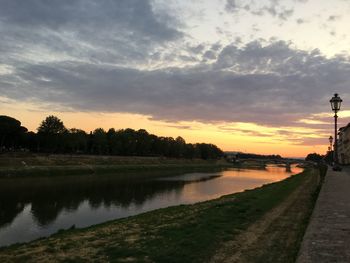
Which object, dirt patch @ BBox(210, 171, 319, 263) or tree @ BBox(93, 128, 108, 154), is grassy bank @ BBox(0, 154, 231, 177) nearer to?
tree @ BBox(93, 128, 108, 154)

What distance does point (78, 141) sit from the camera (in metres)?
120

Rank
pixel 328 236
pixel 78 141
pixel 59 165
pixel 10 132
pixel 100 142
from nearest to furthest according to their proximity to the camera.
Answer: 1. pixel 328 236
2. pixel 59 165
3. pixel 10 132
4. pixel 78 141
5. pixel 100 142

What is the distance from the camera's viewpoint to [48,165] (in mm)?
77875

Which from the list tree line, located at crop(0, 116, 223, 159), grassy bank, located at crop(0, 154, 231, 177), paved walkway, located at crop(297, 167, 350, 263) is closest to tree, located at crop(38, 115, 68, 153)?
tree line, located at crop(0, 116, 223, 159)

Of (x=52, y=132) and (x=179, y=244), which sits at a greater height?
(x=52, y=132)

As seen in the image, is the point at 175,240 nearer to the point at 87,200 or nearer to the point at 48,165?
the point at 87,200

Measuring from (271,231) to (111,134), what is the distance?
5082 inches

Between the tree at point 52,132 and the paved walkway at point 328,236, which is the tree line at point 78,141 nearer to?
the tree at point 52,132

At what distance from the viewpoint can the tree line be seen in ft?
360

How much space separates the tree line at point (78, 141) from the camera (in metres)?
110

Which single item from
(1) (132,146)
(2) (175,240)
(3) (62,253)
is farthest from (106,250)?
(1) (132,146)

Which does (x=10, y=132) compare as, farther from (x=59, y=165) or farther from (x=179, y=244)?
(x=179, y=244)

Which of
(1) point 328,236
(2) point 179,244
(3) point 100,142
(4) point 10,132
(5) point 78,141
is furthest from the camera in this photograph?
(3) point 100,142

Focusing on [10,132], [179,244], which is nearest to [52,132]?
[10,132]
